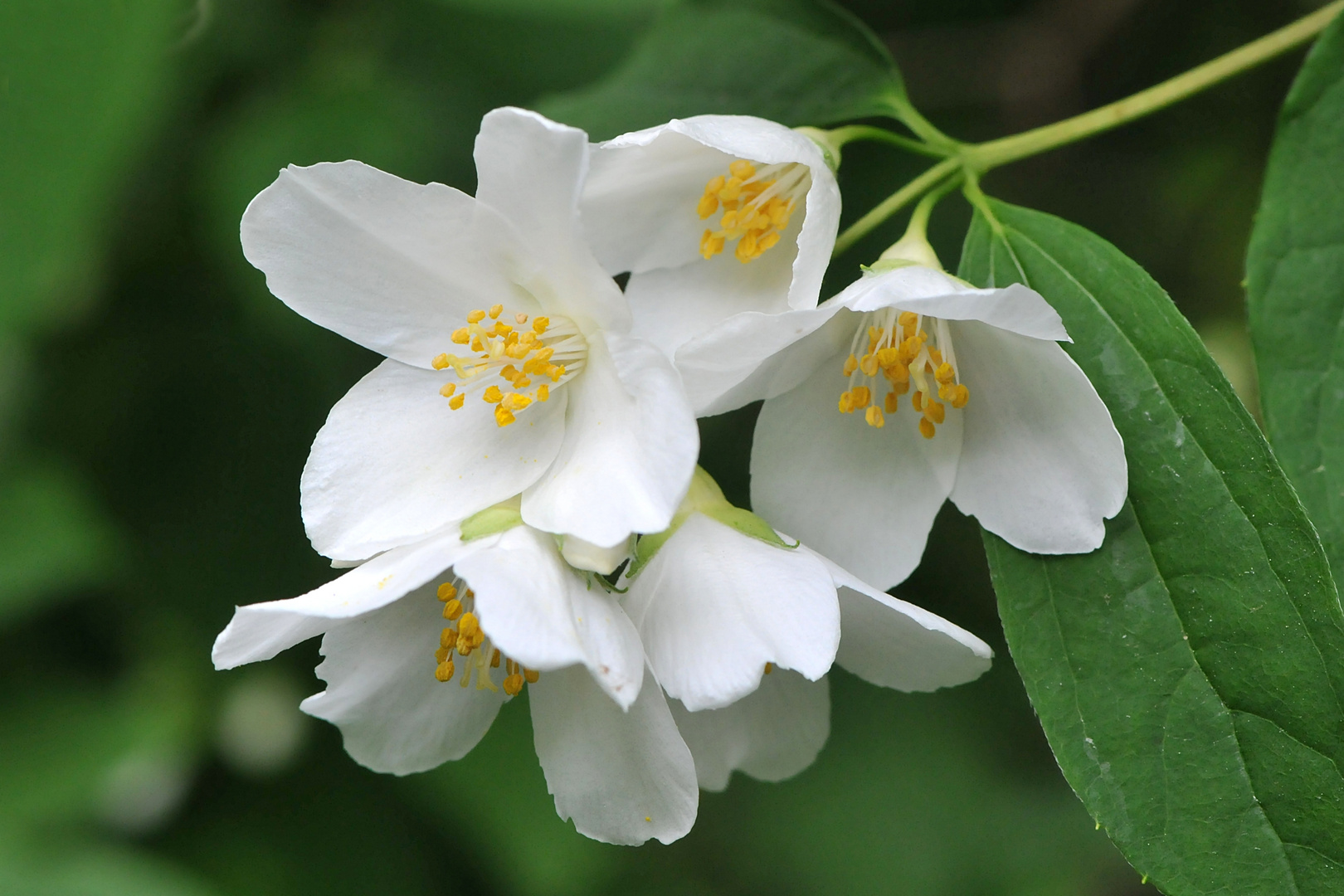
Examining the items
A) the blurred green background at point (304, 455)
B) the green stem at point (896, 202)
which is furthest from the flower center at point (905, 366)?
the blurred green background at point (304, 455)

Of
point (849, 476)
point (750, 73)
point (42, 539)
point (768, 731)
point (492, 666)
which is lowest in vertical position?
point (42, 539)

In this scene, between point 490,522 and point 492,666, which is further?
point 492,666

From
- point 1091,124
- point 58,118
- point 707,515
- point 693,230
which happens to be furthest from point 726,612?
point 58,118

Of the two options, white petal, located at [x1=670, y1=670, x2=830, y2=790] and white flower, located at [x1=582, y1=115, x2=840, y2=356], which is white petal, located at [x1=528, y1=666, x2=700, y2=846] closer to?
white petal, located at [x1=670, y1=670, x2=830, y2=790]

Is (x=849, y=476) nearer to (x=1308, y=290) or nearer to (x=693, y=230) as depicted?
(x=693, y=230)

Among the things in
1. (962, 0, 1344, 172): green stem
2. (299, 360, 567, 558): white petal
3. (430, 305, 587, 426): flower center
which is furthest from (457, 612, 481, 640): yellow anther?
(962, 0, 1344, 172): green stem

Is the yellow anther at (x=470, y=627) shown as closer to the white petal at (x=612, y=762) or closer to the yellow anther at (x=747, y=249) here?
the white petal at (x=612, y=762)

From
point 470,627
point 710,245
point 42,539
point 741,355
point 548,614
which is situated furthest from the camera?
point 42,539
